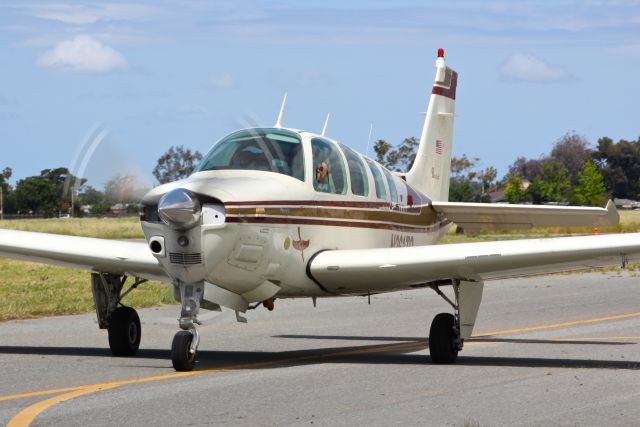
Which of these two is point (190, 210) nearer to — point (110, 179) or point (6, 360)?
point (110, 179)

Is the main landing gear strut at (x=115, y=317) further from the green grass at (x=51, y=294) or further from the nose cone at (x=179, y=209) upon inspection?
the green grass at (x=51, y=294)

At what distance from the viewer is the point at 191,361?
10.8 m

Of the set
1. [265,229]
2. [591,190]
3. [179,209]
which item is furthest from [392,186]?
[591,190]

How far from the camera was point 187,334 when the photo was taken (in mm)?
10688

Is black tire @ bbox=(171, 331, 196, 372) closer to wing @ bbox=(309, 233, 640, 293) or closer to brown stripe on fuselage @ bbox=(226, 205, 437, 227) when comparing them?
brown stripe on fuselage @ bbox=(226, 205, 437, 227)

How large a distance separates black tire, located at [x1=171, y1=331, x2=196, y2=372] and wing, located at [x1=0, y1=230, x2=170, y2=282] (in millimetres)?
1599

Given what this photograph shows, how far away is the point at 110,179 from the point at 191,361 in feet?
6.21

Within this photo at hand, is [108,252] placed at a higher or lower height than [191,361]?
higher

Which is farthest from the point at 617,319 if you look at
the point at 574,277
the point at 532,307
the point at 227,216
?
the point at 574,277

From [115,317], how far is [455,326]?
147 inches

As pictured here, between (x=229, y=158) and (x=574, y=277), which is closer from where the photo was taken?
(x=229, y=158)

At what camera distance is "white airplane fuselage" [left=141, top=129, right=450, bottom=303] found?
34.3 feet

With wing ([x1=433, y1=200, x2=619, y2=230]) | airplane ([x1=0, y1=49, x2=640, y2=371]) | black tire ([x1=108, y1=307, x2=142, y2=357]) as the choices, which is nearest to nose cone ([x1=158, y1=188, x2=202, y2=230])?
airplane ([x1=0, y1=49, x2=640, y2=371])

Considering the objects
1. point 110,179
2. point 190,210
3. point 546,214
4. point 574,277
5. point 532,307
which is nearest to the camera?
point 190,210
